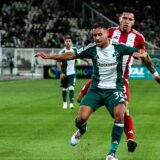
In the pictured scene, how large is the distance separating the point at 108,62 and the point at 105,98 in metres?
0.68

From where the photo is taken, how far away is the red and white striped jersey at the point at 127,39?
13.0 meters

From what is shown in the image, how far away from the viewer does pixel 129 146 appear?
12.8 metres

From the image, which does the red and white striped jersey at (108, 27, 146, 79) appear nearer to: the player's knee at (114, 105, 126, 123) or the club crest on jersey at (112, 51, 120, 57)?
the club crest on jersey at (112, 51, 120, 57)

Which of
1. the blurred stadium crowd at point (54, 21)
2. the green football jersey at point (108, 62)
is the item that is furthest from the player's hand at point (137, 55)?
the blurred stadium crowd at point (54, 21)

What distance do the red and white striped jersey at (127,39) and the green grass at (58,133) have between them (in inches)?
69.2

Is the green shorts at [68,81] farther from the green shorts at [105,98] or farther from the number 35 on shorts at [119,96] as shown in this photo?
the number 35 on shorts at [119,96]

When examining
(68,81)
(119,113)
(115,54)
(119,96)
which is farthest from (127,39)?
(68,81)

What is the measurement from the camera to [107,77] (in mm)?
11969

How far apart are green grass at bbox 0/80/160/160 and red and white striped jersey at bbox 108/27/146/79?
176 cm

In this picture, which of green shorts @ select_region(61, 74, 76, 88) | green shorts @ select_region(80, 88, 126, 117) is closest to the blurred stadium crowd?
green shorts @ select_region(61, 74, 76, 88)

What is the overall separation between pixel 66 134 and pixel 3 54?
A: 4029cm

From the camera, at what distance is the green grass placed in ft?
41.7

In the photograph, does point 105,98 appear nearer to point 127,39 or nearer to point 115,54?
point 115,54

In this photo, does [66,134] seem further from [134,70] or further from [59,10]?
[59,10]
